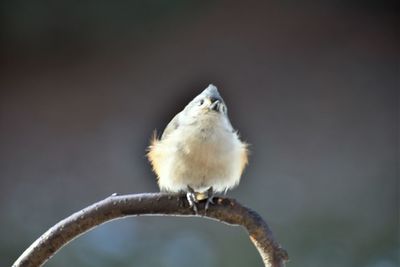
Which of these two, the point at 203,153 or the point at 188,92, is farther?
the point at 188,92

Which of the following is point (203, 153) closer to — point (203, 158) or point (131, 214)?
point (203, 158)

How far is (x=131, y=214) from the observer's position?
0.73m

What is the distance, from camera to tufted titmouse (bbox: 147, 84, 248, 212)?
1010 mm

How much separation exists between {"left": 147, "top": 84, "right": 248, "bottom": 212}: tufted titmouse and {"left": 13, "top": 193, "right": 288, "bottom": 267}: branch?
0.24 metres

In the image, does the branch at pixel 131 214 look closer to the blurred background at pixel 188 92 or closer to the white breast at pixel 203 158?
the white breast at pixel 203 158

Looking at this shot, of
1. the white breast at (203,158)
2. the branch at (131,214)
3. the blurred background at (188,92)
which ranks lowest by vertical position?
the branch at (131,214)

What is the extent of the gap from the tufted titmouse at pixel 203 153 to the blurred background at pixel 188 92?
69 cm

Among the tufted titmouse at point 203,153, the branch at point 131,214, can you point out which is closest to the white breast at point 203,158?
the tufted titmouse at point 203,153

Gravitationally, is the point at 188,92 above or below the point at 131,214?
above

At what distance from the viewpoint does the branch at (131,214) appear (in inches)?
27.4

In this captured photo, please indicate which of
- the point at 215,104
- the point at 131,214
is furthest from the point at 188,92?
the point at 131,214

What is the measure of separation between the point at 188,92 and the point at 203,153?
0.74 meters

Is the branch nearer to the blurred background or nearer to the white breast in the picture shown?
the white breast

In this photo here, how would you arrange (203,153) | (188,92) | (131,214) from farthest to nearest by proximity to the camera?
(188,92) < (203,153) < (131,214)
